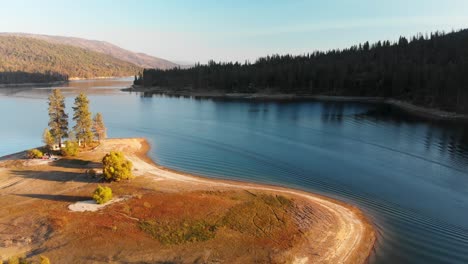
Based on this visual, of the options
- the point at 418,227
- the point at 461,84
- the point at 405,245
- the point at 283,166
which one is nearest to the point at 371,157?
the point at 283,166

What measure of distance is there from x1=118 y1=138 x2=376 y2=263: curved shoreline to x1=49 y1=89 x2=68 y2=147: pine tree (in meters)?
11.0

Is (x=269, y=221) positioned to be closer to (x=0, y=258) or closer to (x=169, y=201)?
(x=169, y=201)

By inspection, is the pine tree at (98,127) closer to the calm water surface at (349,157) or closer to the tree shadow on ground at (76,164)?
the calm water surface at (349,157)

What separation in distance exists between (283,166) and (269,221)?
21.0 metres

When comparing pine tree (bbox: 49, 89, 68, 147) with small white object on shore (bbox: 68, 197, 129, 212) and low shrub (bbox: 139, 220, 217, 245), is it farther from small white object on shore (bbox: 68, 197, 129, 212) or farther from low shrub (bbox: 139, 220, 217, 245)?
low shrub (bbox: 139, 220, 217, 245)

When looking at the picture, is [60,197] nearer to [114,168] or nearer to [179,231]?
[114,168]

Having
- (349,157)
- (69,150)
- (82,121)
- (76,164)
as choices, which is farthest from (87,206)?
(349,157)

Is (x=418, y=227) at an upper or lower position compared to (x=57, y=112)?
lower

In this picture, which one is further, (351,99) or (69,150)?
(351,99)

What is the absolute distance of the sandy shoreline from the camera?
25078mm

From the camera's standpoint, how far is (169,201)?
1310 inches

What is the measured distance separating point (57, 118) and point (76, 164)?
10.7 m

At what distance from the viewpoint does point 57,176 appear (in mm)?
41562

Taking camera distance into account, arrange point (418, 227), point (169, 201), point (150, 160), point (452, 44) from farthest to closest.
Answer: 1. point (452, 44)
2. point (150, 160)
3. point (169, 201)
4. point (418, 227)
